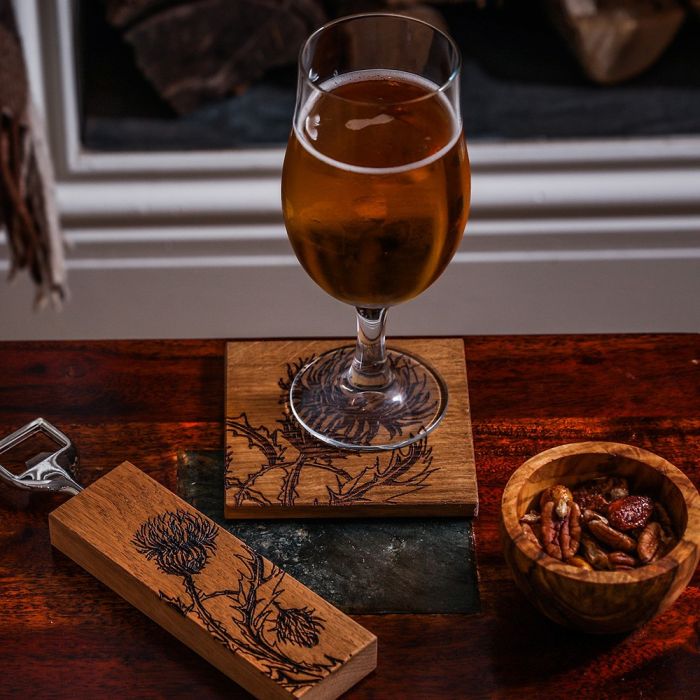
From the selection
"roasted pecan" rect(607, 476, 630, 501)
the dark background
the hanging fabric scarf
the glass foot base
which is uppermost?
the hanging fabric scarf

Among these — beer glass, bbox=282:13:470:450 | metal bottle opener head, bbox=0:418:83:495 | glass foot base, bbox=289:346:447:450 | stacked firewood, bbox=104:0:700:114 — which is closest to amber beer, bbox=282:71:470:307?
beer glass, bbox=282:13:470:450

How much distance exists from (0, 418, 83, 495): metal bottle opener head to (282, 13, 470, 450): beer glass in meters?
0.17

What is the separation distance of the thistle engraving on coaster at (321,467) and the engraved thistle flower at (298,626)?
0.35 feet

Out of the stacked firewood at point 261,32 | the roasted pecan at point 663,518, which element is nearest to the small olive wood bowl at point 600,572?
the roasted pecan at point 663,518

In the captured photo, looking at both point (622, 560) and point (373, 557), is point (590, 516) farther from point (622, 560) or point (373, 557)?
point (373, 557)

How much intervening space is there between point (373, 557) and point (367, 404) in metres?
0.14

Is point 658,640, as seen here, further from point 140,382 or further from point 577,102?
point 577,102

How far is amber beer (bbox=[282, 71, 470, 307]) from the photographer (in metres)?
0.72

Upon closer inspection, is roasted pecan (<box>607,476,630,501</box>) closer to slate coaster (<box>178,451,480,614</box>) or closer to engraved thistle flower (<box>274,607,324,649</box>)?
slate coaster (<box>178,451,480,614</box>)

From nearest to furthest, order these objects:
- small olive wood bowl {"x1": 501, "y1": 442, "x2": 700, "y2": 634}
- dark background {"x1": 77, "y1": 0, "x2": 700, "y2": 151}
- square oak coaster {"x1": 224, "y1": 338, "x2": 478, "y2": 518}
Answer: small olive wood bowl {"x1": 501, "y1": 442, "x2": 700, "y2": 634} < square oak coaster {"x1": 224, "y1": 338, "x2": 478, "y2": 518} < dark background {"x1": 77, "y1": 0, "x2": 700, "y2": 151}

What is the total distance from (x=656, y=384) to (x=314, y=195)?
1.10 ft

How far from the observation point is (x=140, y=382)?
0.91m

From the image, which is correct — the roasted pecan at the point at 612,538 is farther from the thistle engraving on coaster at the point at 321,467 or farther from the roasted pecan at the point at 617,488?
the thistle engraving on coaster at the point at 321,467

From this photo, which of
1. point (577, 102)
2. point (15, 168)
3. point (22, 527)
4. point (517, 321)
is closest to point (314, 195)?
point (15, 168)
